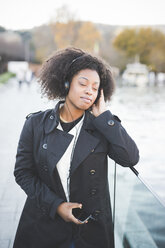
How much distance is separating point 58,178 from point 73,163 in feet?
0.48

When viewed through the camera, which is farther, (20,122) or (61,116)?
(20,122)

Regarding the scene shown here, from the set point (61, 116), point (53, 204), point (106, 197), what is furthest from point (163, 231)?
point (61, 116)

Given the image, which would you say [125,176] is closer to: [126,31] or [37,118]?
[37,118]

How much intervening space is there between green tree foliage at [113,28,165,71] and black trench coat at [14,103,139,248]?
3324 inches

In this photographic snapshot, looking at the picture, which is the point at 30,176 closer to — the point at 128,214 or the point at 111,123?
the point at 111,123

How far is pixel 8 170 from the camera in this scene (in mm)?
5348

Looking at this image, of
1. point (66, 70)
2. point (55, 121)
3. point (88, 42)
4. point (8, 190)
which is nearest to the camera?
point (55, 121)

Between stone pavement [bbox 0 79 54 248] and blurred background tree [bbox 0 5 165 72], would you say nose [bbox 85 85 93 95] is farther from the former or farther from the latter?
blurred background tree [bbox 0 5 165 72]

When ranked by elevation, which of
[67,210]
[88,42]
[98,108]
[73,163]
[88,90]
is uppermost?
[88,90]

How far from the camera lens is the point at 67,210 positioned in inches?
71.4

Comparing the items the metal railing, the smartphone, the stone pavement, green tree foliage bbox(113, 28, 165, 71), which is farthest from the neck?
green tree foliage bbox(113, 28, 165, 71)

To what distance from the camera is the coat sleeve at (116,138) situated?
6.01 ft

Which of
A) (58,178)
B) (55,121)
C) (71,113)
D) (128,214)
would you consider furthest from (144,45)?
(58,178)

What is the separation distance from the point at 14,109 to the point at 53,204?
11488 millimetres
